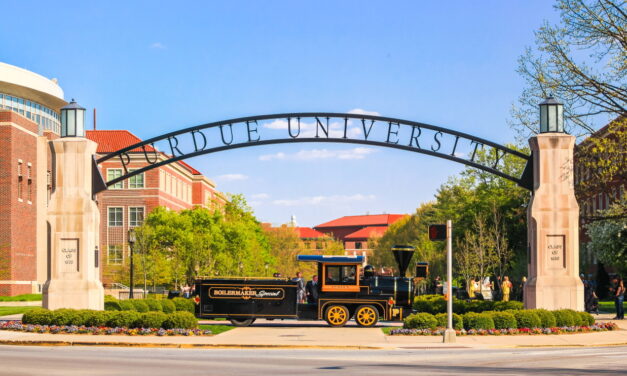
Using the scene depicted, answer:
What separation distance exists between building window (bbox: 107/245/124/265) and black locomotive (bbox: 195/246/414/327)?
6115 centimetres

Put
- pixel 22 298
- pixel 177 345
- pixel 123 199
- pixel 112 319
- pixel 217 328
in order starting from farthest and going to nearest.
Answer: pixel 123 199 → pixel 22 298 → pixel 217 328 → pixel 112 319 → pixel 177 345

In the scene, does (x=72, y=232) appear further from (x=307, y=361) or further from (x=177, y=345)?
(x=307, y=361)

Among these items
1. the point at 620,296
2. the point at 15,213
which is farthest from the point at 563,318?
the point at 15,213

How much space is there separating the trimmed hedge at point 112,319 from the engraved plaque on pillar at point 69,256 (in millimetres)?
2831

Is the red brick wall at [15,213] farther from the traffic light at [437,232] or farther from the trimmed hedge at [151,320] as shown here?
the traffic light at [437,232]

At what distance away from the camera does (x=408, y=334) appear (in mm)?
26641

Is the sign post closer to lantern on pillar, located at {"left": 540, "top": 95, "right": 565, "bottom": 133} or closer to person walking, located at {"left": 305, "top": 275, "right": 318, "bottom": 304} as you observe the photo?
person walking, located at {"left": 305, "top": 275, "right": 318, "bottom": 304}

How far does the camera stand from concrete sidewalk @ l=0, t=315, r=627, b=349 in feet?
76.1

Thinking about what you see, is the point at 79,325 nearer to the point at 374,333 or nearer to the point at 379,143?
the point at 374,333

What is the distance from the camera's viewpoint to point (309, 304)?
3123 centimetres

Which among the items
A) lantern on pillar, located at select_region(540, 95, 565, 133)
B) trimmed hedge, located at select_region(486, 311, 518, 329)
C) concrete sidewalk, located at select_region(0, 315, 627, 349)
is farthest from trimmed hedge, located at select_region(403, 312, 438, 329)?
lantern on pillar, located at select_region(540, 95, 565, 133)

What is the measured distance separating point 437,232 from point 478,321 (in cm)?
417

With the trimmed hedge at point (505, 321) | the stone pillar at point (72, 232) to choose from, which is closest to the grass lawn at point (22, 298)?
the stone pillar at point (72, 232)

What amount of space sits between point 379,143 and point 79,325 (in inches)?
470
